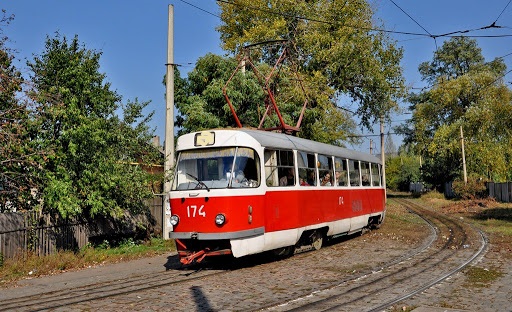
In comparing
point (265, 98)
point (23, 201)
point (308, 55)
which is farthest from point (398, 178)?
point (23, 201)

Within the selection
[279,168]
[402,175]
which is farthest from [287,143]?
[402,175]

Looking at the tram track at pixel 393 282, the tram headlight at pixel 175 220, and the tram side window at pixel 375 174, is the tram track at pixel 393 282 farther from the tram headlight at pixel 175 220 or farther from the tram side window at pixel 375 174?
the tram side window at pixel 375 174

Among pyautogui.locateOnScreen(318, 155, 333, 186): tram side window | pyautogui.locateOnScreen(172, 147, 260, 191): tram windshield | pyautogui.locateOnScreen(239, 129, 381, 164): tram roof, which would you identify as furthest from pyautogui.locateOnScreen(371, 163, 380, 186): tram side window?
pyautogui.locateOnScreen(172, 147, 260, 191): tram windshield

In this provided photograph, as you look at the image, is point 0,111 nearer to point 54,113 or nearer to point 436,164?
point 54,113

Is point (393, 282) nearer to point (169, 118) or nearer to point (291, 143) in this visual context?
point (291, 143)

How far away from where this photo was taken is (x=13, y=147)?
12.4 m

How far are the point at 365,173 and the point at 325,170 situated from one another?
4916 millimetres

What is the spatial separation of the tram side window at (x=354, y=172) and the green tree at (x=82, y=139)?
6769 mm

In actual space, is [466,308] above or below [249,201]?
below

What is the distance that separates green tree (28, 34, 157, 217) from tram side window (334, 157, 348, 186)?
230 inches

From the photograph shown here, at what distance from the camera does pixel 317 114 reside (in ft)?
95.4

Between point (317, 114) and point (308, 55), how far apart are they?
22.5 feet

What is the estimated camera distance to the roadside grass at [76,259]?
12188 mm

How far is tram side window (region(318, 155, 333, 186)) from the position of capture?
1523 centimetres
